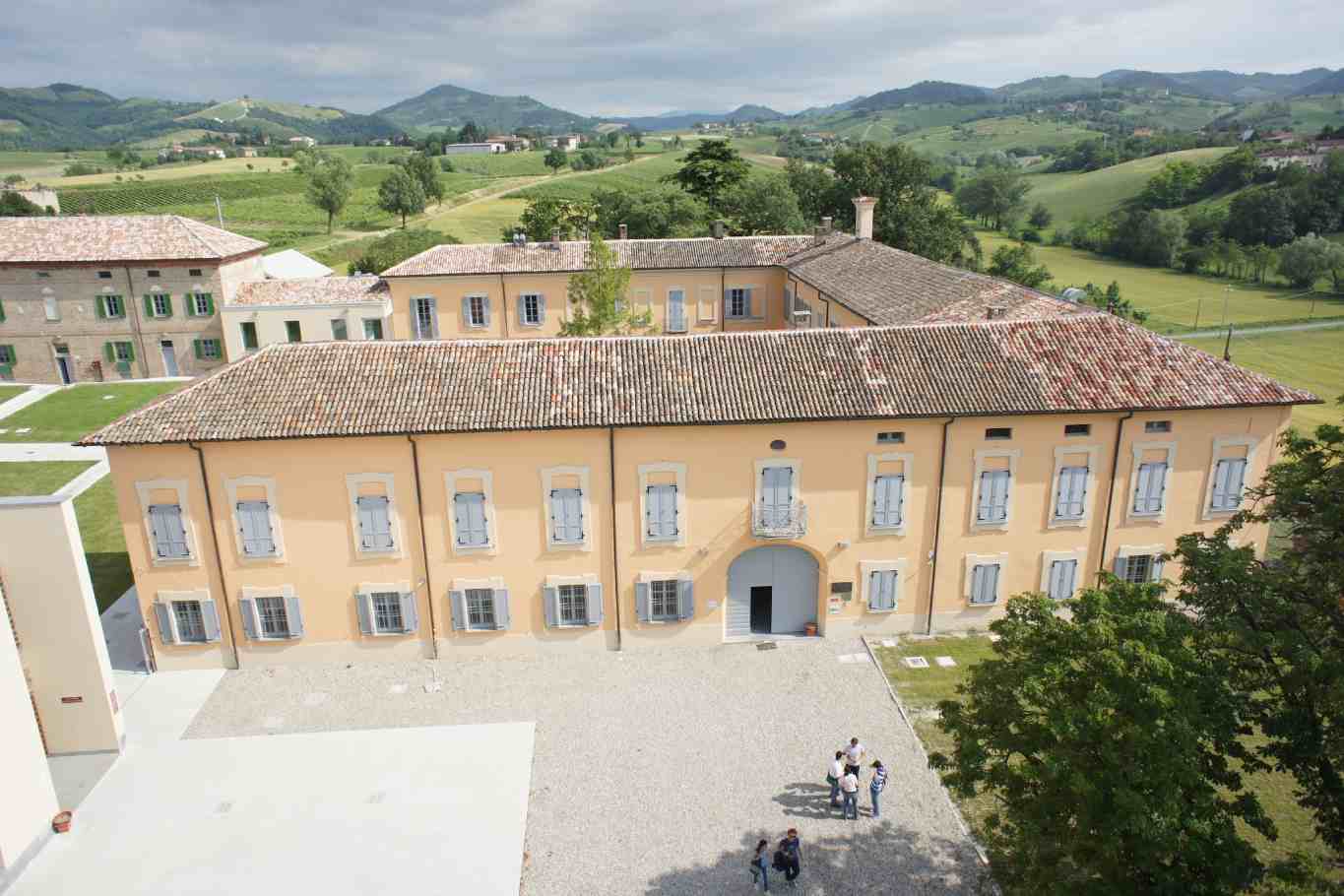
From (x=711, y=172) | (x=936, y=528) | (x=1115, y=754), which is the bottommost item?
(x=936, y=528)

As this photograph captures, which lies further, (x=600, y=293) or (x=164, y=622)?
(x=600, y=293)

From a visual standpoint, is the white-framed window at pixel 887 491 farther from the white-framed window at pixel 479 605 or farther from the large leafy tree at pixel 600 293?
the large leafy tree at pixel 600 293

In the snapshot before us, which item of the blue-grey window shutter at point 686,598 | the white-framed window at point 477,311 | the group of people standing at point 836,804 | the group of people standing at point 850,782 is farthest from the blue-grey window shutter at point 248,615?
the white-framed window at point 477,311

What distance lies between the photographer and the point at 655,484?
22.3 metres

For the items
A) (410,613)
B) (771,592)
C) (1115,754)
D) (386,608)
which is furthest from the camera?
(771,592)

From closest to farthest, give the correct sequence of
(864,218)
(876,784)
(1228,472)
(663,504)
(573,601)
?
1. (876,784)
2. (663,504)
3. (573,601)
4. (1228,472)
5. (864,218)

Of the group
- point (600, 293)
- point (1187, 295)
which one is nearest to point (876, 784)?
point (600, 293)

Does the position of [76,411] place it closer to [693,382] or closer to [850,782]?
[693,382]

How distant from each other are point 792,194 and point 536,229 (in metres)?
20.7

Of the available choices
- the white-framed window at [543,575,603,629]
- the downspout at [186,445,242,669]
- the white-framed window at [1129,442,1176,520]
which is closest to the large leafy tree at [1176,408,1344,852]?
the white-framed window at [1129,442,1176,520]

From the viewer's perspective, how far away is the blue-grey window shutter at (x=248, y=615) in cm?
2256

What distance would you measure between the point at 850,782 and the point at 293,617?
48.4 ft

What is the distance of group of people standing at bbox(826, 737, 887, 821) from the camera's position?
57.3 feet

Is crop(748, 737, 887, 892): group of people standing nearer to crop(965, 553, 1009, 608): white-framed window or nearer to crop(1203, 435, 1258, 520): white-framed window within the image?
crop(965, 553, 1009, 608): white-framed window
